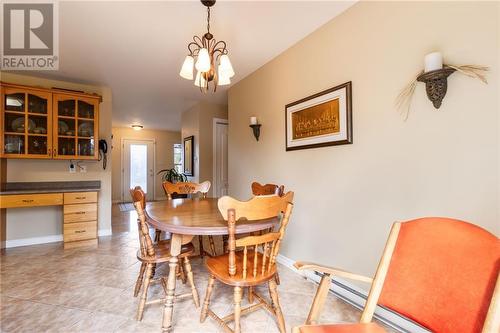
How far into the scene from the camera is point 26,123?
311cm

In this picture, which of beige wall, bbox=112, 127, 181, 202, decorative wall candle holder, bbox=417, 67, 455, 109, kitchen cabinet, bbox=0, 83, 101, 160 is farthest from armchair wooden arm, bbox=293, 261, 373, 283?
beige wall, bbox=112, 127, 181, 202

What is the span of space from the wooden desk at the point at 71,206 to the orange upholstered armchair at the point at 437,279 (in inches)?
133

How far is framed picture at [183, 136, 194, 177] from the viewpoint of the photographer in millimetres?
4945

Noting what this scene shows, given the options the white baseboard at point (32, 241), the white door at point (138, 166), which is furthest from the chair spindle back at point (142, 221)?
the white door at point (138, 166)

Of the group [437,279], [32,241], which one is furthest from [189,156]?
[437,279]

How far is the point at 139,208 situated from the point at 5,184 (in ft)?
10.3

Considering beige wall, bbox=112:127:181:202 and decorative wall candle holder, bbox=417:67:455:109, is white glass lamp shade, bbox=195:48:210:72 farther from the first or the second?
beige wall, bbox=112:127:181:202

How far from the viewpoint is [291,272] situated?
2.48 m

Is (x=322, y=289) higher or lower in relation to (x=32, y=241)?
higher

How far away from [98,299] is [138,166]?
6495 mm

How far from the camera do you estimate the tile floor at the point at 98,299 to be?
160 cm

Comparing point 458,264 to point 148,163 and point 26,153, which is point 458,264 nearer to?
point 26,153

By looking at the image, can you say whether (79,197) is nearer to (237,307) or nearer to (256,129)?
(256,129)

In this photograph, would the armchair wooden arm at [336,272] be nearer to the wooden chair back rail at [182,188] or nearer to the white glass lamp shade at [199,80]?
the white glass lamp shade at [199,80]
